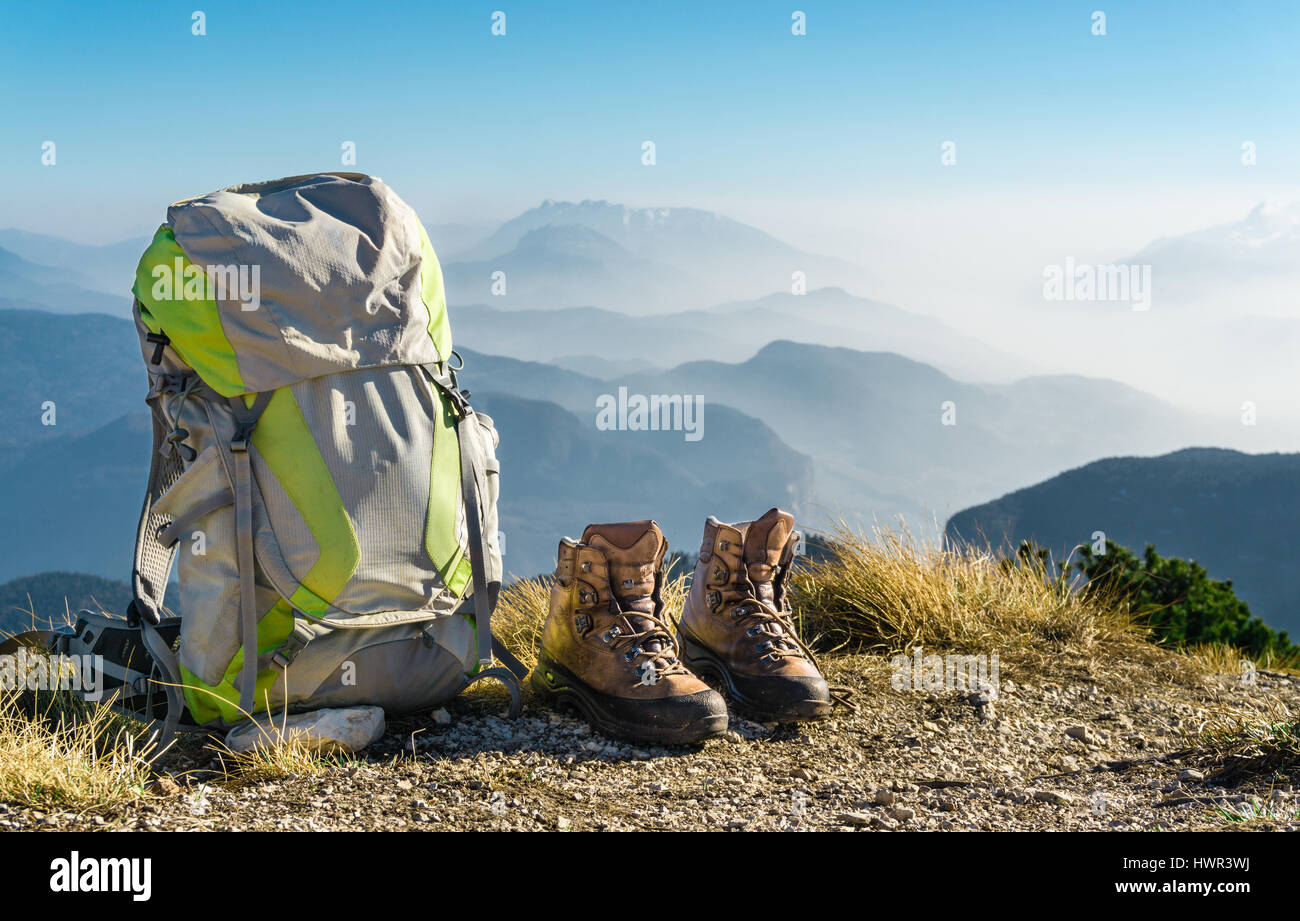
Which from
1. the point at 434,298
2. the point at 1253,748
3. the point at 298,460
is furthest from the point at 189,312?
the point at 1253,748

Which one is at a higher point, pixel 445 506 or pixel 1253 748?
pixel 445 506

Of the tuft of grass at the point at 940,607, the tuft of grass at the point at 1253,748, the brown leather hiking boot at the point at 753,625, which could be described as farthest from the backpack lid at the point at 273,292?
the tuft of grass at the point at 1253,748

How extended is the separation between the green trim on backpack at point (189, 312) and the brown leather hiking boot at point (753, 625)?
1.87 metres

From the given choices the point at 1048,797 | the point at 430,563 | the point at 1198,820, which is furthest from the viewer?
the point at 430,563

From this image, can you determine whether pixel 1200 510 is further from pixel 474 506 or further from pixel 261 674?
pixel 261 674

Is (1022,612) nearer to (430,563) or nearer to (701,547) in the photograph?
(701,547)

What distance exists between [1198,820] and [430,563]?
2501mm

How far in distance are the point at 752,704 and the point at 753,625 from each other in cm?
30

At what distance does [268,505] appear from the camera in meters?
3.11

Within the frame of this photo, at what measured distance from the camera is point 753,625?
146 inches

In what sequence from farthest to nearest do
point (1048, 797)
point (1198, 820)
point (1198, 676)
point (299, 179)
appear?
1. point (1198, 676)
2. point (299, 179)
3. point (1048, 797)
4. point (1198, 820)

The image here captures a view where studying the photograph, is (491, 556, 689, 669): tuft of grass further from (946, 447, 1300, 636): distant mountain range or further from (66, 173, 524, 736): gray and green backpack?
(946, 447, 1300, 636): distant mountain range

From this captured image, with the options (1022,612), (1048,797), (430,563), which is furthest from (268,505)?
(1022,612)

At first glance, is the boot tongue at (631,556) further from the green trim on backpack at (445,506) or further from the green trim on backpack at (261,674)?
the green trim on backpack at (261,674)
